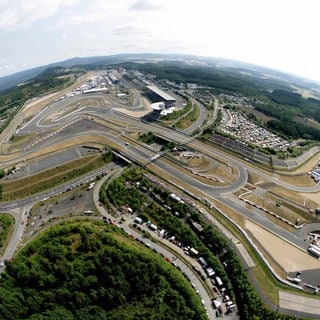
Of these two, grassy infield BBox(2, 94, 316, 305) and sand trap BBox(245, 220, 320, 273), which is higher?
grassy infield BBox(2, 94, 316, 305)

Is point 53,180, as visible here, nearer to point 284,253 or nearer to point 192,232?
point 192,232

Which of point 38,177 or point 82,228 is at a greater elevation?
point 38,177

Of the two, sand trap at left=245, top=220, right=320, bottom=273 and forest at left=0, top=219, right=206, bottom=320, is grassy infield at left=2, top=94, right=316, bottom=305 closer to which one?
sand trap at left=245, top=220, right=320, bottom=273

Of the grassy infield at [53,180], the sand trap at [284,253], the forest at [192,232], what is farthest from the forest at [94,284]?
the grassy infield at [53,180]

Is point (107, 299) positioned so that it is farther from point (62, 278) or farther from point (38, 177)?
point (38, 177)

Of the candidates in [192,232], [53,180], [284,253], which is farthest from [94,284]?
[53,180]

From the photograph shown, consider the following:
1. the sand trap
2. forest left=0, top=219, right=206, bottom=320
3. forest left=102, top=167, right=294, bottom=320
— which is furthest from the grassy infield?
forest left=0, top=219, right=206, bottom=320

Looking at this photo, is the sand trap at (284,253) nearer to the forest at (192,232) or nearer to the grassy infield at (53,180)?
the grassy infield at (53,180)

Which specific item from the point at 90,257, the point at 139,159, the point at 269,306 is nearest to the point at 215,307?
the point at 269,306
